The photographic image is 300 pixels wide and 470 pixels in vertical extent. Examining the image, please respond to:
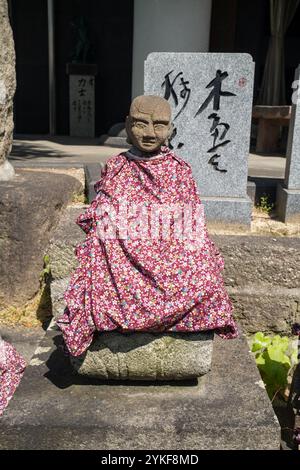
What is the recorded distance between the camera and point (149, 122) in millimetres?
2100

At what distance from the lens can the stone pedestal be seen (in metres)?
10.1

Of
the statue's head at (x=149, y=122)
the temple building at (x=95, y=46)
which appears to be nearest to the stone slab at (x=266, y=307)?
the statue's head at (x=149, y=122)

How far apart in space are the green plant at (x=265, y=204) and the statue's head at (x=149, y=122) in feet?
10.3

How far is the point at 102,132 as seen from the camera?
11.0 meters

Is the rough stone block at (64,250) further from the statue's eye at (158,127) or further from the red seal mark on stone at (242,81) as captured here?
the red seal mark on stone at (242,81)

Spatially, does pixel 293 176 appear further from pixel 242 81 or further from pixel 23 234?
pixel 23 234

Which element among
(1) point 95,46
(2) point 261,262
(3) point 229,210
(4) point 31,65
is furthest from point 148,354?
(4) point 31,65

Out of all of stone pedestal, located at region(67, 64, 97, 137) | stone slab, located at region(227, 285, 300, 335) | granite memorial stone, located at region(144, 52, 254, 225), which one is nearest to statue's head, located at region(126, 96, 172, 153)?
stone slab, located at region(227, 285, 300, 335)

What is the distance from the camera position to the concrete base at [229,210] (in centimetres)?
462

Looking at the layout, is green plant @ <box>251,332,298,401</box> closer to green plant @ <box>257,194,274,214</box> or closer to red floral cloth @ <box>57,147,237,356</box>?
red floral cloth @ <box>57,147,237,356</box>

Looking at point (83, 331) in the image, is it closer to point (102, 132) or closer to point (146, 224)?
point (146, 224)

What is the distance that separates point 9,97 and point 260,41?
7321 mm

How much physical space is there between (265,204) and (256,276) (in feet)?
6.08
